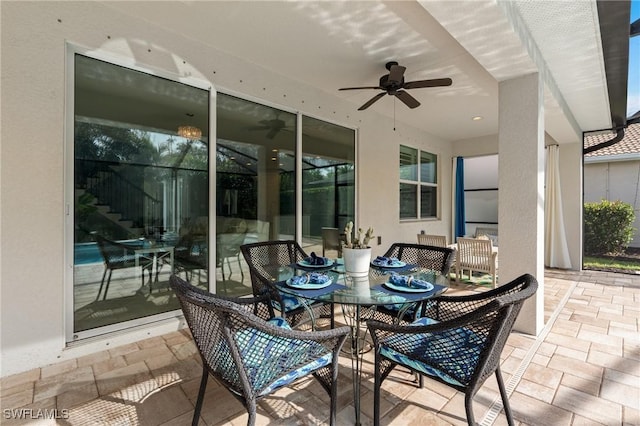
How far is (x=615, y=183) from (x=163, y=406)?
972 cm

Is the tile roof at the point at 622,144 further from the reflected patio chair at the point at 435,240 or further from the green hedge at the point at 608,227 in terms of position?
the reflected patio chair at the point at 435,240

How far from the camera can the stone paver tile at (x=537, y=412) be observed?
1.64 metres

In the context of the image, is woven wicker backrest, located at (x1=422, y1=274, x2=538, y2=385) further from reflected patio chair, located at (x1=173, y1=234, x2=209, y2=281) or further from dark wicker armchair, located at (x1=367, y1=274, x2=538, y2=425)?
reflected patio chair, located at (x1=173, y1=234, x2=209, y2=281)

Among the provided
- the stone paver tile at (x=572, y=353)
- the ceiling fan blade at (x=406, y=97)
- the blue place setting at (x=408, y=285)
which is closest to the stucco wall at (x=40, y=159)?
the blue place setting at (x=408, y=285)

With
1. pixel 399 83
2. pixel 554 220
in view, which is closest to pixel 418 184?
pixel 554 220

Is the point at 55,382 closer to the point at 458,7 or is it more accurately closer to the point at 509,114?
the point at 458,7

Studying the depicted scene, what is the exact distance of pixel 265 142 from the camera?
11.8 ft

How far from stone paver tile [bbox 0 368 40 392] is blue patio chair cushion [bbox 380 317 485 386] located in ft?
8.03

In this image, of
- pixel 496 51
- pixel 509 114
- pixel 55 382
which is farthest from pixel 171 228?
pixel 509 114

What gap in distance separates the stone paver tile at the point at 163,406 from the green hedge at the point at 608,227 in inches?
337

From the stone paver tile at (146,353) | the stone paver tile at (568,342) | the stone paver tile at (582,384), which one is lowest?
the stone paver tile at (146,353)

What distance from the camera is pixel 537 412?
171 cm

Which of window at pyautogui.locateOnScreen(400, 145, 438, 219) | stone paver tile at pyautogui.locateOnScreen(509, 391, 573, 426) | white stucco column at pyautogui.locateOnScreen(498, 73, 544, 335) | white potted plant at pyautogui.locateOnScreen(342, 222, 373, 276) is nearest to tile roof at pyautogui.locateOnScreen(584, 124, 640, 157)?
window at pyautogui.locateOnScreen(400, 145, 438, 219)

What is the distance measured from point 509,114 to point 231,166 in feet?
9.65
